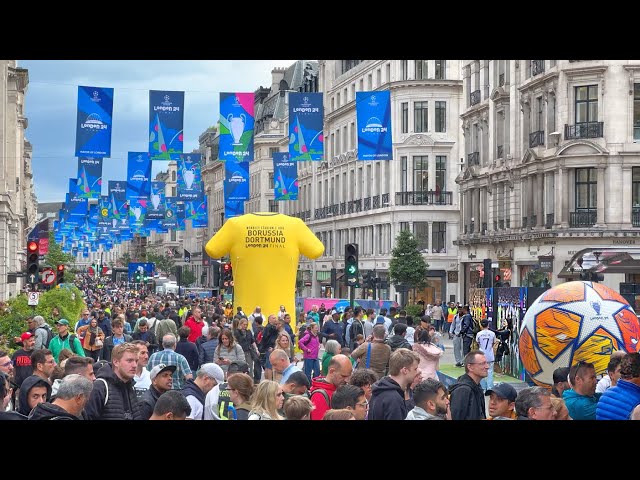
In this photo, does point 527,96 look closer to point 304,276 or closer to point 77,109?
point 77,109

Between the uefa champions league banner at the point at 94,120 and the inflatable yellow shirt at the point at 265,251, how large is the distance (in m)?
4.17

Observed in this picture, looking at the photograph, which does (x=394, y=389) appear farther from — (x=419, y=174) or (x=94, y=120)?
(x=419, y=174)

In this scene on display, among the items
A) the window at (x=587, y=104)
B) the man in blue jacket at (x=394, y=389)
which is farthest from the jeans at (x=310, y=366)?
the window at (x=587, y=104)

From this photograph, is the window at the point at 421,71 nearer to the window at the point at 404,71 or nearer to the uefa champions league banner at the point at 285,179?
the window at the point at 404,71

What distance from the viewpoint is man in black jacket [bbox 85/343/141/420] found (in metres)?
10.2

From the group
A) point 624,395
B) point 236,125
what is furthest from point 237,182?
point 624,395

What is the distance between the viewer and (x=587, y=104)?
47656 mm

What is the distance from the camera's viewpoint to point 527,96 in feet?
171

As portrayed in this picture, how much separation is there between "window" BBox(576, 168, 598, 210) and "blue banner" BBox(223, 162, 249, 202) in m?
13.3
